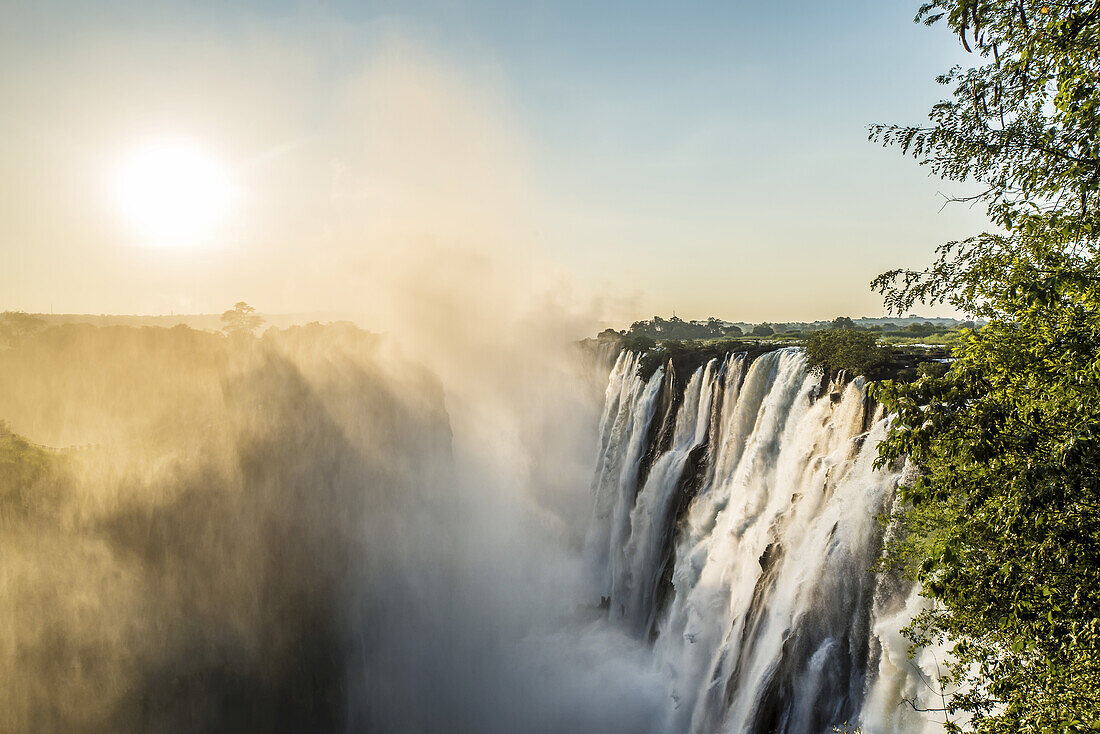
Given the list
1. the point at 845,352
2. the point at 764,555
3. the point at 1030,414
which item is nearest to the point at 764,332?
the point at 845,352

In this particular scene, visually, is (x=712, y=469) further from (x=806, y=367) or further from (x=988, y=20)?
(x=988, y=20)

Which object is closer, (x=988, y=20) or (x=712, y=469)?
(x=988, y=20)

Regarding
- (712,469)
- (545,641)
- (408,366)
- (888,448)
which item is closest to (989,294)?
(888,448)

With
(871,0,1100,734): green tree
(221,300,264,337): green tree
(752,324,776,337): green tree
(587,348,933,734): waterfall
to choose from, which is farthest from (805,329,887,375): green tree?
(221,300,264,337): green tree

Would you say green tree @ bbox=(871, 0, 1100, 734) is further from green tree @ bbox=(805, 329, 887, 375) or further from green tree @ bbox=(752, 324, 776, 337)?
green tree @ bbox=(752, 324, 776, 337)

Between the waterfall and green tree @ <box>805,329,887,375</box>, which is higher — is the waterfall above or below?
below

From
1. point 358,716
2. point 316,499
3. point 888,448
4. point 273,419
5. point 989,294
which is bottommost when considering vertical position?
point 358,716

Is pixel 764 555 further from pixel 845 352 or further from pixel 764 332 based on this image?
pixel 764 332
